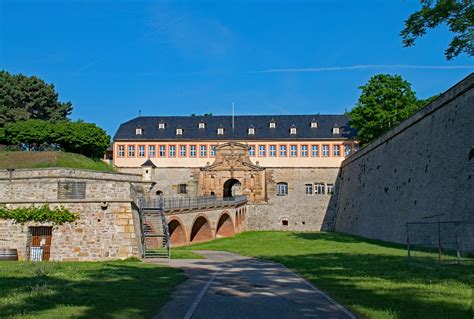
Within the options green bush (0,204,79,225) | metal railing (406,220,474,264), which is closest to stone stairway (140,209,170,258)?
green bush (0,204,79,225)

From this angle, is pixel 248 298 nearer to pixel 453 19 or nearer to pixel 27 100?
pixel 453 19

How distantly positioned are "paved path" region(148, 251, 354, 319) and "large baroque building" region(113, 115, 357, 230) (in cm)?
5058

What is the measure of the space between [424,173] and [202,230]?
87.0 feet

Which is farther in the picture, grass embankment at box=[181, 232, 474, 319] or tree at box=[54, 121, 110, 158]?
tree at box=[54, 121, 110, 158]

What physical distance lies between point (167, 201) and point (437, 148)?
898 inches

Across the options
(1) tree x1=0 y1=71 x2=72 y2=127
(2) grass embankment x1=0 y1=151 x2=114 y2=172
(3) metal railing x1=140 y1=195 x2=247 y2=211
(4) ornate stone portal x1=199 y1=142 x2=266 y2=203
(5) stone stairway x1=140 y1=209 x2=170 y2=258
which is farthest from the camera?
(4) ornate stone portal x1=199 y1=142 x2=266 y2=203

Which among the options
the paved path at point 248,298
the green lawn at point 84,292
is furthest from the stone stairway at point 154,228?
the green lawn at point 84,292

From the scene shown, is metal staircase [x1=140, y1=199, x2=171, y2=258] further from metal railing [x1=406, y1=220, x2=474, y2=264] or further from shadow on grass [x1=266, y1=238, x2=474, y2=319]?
metal railing [x1=406, y1=220, x2=474, y2=264]

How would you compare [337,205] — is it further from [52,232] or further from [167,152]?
[52,232]

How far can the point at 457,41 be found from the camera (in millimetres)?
21344

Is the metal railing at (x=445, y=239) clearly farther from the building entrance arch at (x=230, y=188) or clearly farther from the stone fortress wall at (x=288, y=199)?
the building entrance arch at (x=230, y=188)

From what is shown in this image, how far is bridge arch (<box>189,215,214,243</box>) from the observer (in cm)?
5181

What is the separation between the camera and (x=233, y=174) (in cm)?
6956

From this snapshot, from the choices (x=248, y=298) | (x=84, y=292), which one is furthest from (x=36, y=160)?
(x=248, y=298)
